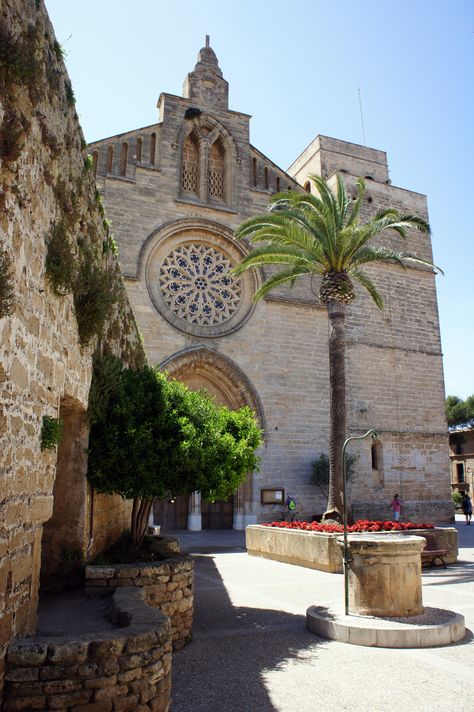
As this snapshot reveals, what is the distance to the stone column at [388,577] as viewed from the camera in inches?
245

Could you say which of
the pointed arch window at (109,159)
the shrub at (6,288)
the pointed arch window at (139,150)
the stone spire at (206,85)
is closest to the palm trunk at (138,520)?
the shrub at (6,288)

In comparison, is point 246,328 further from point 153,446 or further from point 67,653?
point 67,653

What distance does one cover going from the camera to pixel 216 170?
20.0 meters

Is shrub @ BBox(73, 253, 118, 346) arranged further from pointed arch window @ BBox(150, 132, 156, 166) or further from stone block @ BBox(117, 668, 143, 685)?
pointed arch window @ BBox(150, 132, 156, 166)

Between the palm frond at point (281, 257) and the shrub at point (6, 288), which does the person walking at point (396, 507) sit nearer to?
the palm frond at point (281, 257)

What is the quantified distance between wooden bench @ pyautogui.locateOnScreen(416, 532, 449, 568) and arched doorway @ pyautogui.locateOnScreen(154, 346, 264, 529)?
659 centimetres

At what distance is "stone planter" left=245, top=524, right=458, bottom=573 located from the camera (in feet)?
34.4

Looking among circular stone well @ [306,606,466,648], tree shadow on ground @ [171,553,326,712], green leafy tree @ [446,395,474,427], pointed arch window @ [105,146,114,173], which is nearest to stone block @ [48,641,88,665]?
tree shadow on ground @ [171,553,326,712]

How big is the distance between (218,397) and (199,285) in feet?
11.9

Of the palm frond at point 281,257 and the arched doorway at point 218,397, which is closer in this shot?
the palm frond at point 281,257

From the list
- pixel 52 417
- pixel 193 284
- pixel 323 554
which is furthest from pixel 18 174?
pixel 193 284

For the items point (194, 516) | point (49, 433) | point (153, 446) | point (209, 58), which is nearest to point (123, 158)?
point (209, 58)

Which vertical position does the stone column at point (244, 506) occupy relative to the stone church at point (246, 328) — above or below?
below

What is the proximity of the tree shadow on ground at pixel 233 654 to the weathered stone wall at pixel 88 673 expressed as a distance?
2.48 feet
